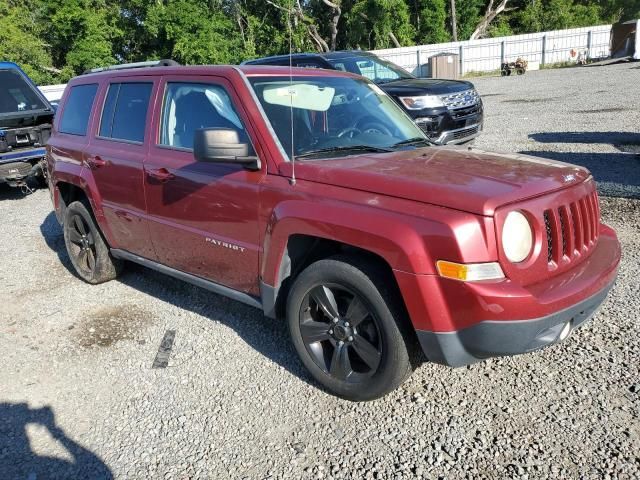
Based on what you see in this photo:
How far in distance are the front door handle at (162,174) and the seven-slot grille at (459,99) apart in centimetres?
596

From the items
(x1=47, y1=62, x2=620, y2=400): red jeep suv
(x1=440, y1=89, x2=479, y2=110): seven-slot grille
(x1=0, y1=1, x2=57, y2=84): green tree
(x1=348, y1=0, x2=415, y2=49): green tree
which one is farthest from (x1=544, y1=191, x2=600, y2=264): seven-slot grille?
(x1=348, y1=0, x2=415, y2=49): green tree

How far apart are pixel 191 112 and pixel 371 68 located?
693 centimetres

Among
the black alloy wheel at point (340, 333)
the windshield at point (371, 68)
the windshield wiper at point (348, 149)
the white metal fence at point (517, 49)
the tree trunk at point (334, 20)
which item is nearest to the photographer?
the black alloy wheel at point (340, 333)

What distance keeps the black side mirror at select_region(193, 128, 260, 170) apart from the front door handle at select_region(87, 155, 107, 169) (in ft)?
5.72

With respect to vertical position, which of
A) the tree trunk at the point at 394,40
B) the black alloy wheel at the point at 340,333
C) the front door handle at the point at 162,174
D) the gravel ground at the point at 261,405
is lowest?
the gravel ground at the point at 261,405

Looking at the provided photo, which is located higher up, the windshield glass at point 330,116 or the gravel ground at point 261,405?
the windshield glass at point 330,116

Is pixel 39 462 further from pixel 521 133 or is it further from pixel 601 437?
pixel 521 133

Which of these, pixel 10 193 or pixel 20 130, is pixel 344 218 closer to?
pixel 20 130

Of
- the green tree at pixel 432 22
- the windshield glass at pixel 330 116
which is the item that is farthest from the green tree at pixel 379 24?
the windshield glass at pixel 330 116

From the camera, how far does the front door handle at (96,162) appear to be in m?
4.52

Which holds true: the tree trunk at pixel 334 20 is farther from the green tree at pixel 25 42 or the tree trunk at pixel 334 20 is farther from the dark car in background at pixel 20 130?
the dark car in background at pixel 20 130

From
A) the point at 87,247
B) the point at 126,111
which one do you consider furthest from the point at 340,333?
the point at 87,247

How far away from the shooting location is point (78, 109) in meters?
5.13

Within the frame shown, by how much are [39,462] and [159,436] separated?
61 centimetres
